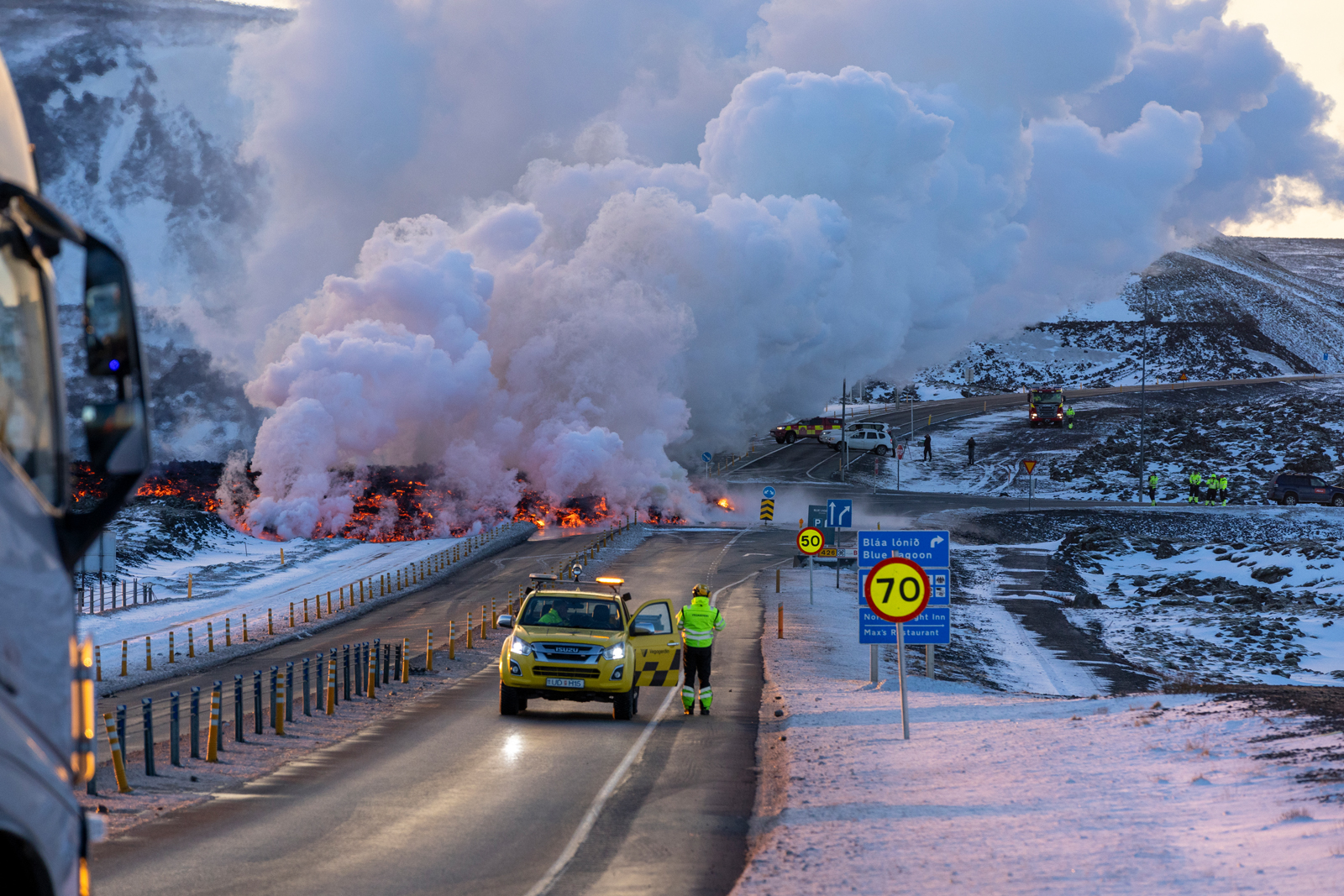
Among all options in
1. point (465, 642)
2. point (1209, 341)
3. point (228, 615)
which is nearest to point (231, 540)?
point (228, 615)

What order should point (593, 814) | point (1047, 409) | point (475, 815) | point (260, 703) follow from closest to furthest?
point (475, 815) → point (593, 814) → point (260, 703) → point (1047, 409)

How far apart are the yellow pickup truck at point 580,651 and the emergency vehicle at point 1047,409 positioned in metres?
80.2

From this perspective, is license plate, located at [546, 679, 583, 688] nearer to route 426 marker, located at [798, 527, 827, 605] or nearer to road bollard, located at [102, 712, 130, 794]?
road bollard, located at [102, 712, 130, 794]

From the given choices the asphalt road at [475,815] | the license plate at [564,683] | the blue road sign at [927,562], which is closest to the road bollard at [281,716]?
the asphalt road at [475,815]

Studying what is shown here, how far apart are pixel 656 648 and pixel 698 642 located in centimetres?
157

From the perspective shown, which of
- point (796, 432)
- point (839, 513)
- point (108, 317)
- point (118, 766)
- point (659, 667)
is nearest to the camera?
point (108, 317)

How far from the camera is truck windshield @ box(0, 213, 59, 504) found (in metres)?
3.80

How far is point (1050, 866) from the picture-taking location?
9508mm

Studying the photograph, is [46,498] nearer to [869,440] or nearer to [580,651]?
[580,651]

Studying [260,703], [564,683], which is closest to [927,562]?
[564,683]

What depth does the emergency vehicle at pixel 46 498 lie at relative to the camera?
3562 millimetres

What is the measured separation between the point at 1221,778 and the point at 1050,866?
3.31m

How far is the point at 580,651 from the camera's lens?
18.5 meters

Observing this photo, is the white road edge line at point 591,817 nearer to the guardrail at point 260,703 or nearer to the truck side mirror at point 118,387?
the guardrail at point 260,703
